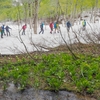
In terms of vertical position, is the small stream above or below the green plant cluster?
below

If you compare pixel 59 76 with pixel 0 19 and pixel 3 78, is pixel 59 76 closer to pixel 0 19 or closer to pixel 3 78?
Result: pixel 3 78

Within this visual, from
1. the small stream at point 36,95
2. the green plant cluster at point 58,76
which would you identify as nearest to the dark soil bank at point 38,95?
the small stream at point 36,95

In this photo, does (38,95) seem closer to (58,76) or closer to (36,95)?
(36,95)

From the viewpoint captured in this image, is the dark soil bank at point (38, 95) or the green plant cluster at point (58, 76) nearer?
the dark soil bank at point (38, 95)

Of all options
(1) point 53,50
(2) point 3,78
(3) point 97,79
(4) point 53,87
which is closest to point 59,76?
(4) point 53,87

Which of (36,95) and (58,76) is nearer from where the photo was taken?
(36,95)

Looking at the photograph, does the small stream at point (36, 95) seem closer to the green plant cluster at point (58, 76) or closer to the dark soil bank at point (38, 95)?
the dark soil bank at point (38, 95)

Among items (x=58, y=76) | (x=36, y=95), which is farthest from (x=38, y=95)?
(x=58, y=76)

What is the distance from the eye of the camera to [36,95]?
819 centimetres

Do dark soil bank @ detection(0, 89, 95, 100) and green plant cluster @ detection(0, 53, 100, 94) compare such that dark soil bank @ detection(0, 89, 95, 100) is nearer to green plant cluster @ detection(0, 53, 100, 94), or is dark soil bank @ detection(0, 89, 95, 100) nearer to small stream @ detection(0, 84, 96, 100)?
small stream @ detection(0, 84, 96, 100)

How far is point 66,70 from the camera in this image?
33.4 ft

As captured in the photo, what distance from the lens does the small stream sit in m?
7.98

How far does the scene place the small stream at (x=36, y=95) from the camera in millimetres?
7978

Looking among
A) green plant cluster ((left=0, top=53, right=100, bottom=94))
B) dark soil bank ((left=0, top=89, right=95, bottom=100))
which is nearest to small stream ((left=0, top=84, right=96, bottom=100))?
dark soil bank ((left=0, top=89, right=95, bottom=100))
